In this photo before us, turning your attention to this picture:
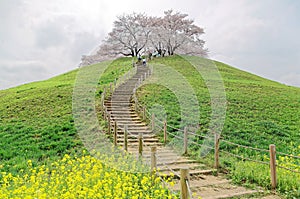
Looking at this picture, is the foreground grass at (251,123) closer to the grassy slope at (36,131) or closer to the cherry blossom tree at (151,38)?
the grassy slope at (36,131)

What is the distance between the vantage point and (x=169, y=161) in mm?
9781

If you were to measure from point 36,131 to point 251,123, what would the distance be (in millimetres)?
10296

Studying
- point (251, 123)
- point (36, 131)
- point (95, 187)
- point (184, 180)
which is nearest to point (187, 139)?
point (251, 123)

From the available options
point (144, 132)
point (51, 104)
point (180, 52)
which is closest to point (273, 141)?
point (144, 132)

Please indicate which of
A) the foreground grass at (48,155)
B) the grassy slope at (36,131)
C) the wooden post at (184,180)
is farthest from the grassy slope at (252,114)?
the wooden post at (184,180)

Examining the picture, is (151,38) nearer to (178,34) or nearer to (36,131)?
(178,34)

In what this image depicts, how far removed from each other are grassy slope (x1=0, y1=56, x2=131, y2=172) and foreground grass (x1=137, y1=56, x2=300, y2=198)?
4.83 meters

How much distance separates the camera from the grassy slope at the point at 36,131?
11023 mm

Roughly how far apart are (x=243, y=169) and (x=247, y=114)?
8553 mm

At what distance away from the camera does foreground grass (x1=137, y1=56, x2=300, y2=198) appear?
7845mm

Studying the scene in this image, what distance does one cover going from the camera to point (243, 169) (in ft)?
27.3

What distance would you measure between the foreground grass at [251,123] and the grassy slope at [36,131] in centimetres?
483

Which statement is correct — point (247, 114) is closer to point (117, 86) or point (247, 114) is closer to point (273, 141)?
point (273, 141)

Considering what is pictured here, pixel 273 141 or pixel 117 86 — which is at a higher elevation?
pixel 117 86
